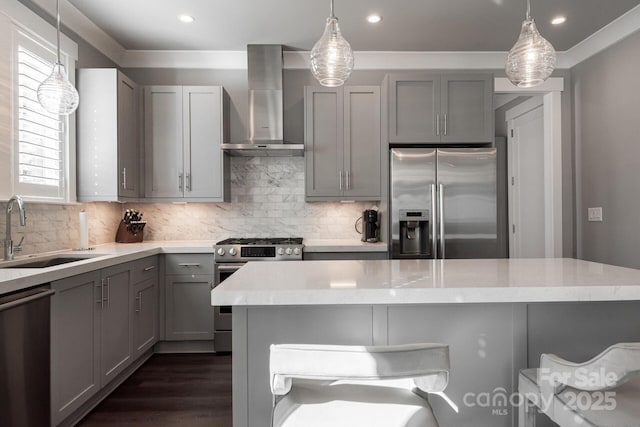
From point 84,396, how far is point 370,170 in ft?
8.86

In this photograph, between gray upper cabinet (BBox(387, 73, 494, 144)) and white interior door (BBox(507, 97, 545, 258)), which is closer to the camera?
gray upper cabinet (BBox(387, 73, 494, 144))

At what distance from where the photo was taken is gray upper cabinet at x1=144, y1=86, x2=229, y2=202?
3502mm

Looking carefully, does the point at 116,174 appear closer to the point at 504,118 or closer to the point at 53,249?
the point at 53,249

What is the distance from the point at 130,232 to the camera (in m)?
3.55

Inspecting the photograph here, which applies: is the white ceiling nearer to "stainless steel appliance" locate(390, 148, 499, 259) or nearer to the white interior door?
the white interior door

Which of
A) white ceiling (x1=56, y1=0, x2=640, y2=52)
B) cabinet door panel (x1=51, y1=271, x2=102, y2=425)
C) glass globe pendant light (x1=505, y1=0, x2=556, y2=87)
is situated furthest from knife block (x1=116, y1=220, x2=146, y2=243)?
glass globe pendant light (x1=505, y1=0, x2=556, y2=87)

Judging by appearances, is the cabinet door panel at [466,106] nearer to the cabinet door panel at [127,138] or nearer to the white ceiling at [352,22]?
the white ceiling at [352,22]

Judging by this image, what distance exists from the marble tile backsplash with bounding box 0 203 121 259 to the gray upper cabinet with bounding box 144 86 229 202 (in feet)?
1.55

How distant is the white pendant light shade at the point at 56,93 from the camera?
206cm

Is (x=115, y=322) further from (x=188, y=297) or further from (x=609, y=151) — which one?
(x=609, y=151)

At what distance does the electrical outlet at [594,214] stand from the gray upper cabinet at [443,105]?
1259 mm

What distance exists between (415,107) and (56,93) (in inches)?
106

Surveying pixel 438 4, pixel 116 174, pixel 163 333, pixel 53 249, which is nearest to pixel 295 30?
pixel 438 4

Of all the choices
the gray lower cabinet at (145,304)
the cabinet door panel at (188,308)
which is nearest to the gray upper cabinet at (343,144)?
the cabinet door panel at (188,308)
